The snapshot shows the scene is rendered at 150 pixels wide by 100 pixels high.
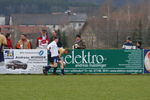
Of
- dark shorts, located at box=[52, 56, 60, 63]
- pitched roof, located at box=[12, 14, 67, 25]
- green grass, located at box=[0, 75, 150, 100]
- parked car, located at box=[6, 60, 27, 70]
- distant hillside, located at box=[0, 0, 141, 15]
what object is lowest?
green grass, located at box=[0, 75, 150, 100]

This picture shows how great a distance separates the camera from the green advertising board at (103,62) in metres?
26.5

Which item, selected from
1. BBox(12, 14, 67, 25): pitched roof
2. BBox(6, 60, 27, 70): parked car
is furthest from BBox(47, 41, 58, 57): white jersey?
BBox(12, 14, 67, 25): pitched roof

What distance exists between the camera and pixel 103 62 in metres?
26.6

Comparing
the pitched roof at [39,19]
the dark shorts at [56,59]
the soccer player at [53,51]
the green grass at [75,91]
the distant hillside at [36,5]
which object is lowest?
the green grass at [75,91]

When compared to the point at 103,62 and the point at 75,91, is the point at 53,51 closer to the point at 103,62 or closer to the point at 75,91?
the point at 103,62

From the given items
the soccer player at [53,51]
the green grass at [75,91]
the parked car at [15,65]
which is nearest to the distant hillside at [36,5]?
the parked car at [15,65]

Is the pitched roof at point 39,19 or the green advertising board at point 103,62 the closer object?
the green advertising board at point 103,62

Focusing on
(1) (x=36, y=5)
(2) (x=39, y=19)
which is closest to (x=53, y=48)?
(2) (x=39, y=19)

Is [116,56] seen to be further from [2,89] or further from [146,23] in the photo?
[146,23]

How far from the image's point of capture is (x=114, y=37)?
42125 mm

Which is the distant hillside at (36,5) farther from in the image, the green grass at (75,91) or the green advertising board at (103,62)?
the green grass at (75,91)

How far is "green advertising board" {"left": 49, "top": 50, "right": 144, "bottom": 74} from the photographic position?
26500mm

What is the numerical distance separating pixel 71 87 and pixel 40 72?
8.39m

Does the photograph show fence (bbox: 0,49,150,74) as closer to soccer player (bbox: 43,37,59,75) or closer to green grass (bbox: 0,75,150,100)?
soccer player (bbox: 43,37,59,75)
